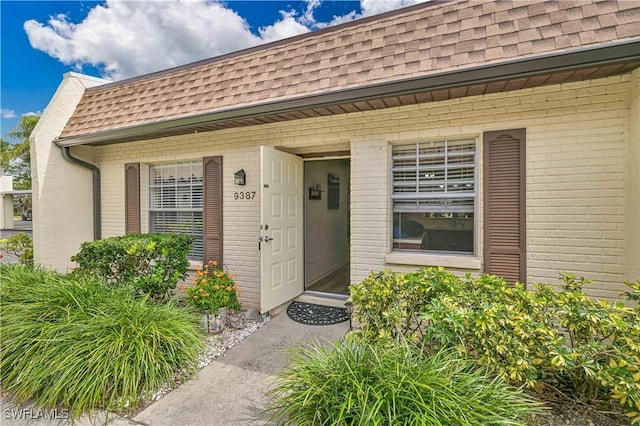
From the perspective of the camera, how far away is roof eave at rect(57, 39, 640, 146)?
2586 mm

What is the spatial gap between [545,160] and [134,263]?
5.13 metres

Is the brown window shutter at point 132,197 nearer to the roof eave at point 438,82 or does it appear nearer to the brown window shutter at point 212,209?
the roof eave at point 438,82

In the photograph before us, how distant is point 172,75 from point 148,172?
185 cm

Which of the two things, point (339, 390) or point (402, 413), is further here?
point (339, 390)

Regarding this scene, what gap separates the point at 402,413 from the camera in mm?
1785

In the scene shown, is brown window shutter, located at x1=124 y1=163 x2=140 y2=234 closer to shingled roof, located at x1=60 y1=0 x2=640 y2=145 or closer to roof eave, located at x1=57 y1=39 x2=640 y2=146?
shingled roof, located at x1=60 y1=0 x2=640 y2=145

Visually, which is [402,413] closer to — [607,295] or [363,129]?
[607,295]

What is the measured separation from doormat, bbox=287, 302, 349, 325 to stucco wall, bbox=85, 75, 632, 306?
67 cm

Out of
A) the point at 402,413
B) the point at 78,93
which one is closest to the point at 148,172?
the point at 78,93

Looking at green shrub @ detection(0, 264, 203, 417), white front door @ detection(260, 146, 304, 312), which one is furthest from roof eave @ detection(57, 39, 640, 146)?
green shrub @ detection(0, 264, 203, 417)

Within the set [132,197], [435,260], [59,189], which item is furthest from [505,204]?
[59,189]

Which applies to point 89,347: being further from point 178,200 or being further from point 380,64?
point 380,64

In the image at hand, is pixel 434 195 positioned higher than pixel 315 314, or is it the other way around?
pixel 434 195

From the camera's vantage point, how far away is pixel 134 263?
4.12 metres
